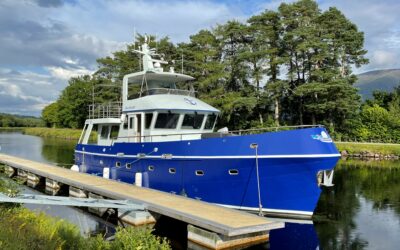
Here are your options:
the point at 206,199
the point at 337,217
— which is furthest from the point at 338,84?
the point at 206,199

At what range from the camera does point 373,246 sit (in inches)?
443

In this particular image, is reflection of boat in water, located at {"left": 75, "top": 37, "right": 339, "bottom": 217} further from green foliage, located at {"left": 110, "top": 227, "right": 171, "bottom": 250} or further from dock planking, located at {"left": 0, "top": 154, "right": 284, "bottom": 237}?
green foliage, located at {"left": 110, "top": 227, "right": 171, "bottom": 250}

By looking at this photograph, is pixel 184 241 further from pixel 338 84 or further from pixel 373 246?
pixel 338 84

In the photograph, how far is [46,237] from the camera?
698cm

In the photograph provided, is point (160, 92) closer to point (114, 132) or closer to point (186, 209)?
point (114, 132)

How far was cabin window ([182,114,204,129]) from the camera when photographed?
16.2m

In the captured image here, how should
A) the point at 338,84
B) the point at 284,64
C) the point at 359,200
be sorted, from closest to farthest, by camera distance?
the point at 359,200
the point at 338,84
the point at 284,64

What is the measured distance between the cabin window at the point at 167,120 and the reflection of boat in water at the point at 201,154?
0.13 feet

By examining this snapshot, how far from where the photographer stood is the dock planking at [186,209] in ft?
32.9

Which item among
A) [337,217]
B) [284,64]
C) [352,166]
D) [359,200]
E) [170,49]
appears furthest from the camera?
[170,49]

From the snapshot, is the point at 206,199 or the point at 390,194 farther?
the point at 390,194

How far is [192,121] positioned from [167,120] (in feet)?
3.55

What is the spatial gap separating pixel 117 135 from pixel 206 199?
6508 mm

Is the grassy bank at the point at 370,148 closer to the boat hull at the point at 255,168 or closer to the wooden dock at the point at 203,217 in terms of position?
the boat hull at the point at 255,168
